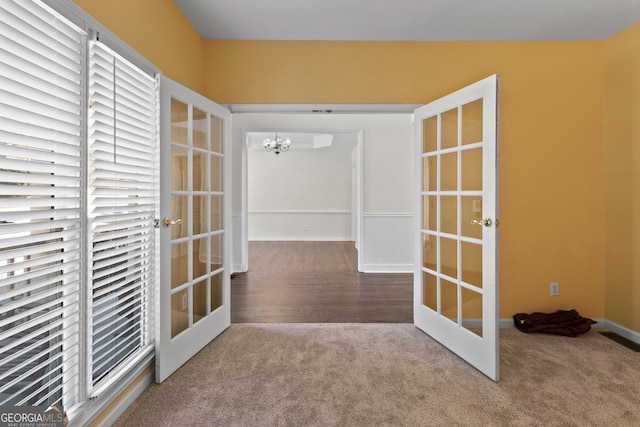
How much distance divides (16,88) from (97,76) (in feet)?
1.67

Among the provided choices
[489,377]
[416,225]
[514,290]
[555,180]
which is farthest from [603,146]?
[489,377]

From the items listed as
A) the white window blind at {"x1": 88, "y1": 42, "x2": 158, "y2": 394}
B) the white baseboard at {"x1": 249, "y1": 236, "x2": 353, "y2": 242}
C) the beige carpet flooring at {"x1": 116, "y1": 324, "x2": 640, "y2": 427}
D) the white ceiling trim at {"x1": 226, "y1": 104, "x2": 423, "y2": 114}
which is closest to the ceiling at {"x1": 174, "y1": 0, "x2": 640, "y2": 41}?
the white ceiling trim at {"x1": 226, "y1": 104, "x2": 423, "y2": 114}

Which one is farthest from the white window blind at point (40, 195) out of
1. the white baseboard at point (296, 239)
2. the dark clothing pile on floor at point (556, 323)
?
the white baseboard at point (296, 239)

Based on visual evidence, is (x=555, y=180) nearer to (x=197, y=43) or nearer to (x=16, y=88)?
(x=197, y=43)

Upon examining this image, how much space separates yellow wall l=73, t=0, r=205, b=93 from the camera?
66.4 inches

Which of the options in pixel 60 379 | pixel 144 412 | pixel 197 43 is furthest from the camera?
pixel 197 43

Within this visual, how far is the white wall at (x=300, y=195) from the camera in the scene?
866cm

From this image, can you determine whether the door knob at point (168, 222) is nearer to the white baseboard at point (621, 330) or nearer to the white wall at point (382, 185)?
the white wall at point (382, 185)

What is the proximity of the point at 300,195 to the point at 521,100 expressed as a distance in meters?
6.30

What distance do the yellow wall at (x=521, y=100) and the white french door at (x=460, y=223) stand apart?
23.8 inches

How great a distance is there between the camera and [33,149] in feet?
3.98

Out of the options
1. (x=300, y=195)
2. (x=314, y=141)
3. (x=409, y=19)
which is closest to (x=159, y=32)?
(x=409, y=19)

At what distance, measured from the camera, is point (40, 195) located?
4.11 ft

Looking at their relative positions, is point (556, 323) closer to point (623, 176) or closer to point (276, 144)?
point (623, 176)
